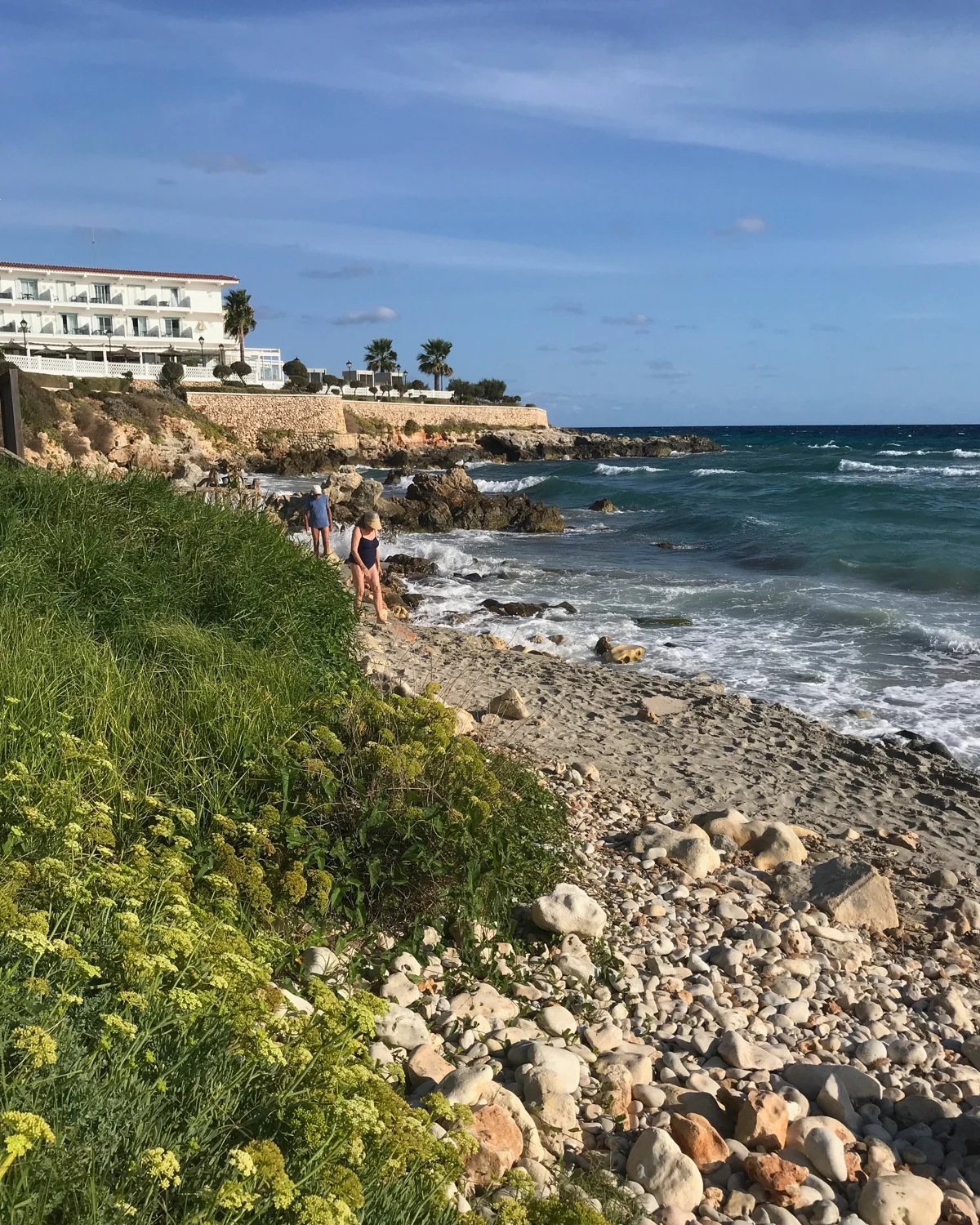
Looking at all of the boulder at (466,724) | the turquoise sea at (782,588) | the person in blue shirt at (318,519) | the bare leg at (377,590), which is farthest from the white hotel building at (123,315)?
Result: the boulder at (466,724)

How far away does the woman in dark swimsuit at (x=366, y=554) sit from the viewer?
1305cm

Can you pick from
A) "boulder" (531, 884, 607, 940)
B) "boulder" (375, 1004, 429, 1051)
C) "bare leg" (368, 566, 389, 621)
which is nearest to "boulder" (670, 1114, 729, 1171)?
"boulder" (375, 1004, 429, 1051)

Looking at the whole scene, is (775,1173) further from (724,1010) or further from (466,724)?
(466,724)

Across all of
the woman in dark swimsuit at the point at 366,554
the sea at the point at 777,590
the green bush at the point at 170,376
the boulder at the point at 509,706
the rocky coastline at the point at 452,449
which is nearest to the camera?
the boulder at the point at 509,706

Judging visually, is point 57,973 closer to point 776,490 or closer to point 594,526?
point 594,526

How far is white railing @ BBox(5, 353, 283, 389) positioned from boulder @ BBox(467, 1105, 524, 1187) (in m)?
45.5

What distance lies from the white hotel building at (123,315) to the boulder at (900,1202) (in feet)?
205

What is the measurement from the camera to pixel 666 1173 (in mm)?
3660

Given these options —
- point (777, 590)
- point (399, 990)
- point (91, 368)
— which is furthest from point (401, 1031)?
point (91, 368)

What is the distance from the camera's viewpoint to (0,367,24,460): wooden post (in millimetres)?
12562

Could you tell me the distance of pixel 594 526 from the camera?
3228 centimetres

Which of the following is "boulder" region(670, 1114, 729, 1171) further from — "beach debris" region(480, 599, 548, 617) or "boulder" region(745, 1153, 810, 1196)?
"beach debris" region(480, 599, 548, 617)

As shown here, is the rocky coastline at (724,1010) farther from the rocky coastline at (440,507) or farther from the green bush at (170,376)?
the green bush at (170,376)

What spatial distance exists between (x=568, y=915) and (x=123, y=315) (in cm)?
6701
